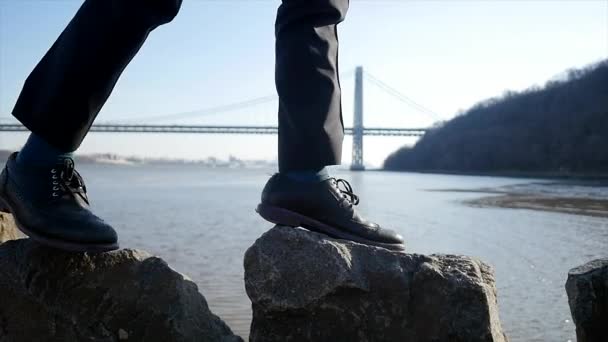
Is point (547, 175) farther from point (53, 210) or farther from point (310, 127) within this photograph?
point (53, 210)

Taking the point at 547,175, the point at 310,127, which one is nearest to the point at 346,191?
the point at 310,127

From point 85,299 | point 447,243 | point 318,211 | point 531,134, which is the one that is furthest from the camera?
point 531,134

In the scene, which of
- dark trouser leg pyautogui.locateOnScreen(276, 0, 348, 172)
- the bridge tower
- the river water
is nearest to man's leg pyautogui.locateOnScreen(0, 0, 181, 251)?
dark trouser leg pyautogui.locateOnScreen(276, 0, 348, 172)

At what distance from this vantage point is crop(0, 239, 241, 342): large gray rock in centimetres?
136

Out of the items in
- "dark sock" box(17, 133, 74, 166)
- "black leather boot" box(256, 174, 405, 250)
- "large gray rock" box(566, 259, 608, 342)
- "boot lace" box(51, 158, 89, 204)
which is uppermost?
"dark sock" box(17, 133, 74, 166)

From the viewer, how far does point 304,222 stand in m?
1.49

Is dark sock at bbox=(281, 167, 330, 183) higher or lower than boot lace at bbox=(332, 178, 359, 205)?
higher

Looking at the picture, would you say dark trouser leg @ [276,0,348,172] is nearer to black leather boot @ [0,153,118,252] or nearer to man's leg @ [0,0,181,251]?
man's leg @ [0,0,181,251]

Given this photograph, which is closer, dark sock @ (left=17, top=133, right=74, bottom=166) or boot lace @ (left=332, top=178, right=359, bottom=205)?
dark sock @ (left=17, top=133, right=74, bottom=166)

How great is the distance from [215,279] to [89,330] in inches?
85.6

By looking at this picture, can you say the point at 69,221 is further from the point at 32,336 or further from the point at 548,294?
the point at 548,294

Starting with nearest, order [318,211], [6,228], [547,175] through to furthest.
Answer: [318,211] → [6,228] → [547,175]

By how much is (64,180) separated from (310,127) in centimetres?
58

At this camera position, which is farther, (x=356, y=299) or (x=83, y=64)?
(x=356, y=299)
